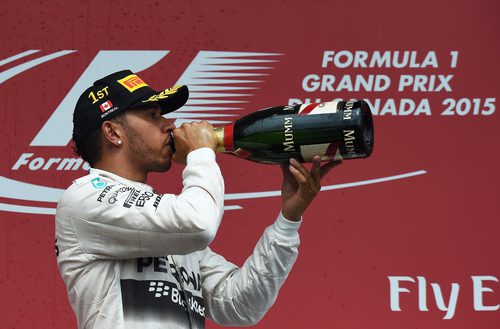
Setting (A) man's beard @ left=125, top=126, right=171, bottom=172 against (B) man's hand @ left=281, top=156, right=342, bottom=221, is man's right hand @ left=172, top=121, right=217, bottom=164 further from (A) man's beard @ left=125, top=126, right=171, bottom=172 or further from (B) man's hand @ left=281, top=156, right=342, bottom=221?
(B) man's hand @ left=281, top=156, right=342, bottom=221

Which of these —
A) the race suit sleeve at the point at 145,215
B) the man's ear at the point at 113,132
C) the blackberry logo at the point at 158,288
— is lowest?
the blackberry logo at the point at 158,288

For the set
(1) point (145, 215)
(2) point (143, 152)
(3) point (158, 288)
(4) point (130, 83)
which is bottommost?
(3) point (158, 288)

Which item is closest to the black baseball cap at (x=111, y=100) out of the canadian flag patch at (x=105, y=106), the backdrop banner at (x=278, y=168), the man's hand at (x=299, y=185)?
the canadian flag patch at (x=105, y=106)

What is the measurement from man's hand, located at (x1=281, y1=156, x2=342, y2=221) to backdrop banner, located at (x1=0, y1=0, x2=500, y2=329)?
88 cm

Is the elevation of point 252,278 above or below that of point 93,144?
below

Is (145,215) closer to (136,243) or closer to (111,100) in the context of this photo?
(136,243)

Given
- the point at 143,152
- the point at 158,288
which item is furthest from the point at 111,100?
the point at 158,288

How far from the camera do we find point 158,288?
6.54 ft

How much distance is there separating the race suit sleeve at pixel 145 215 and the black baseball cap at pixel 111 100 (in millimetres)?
150

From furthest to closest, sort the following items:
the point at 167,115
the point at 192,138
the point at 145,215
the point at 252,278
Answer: the point at 167,115, the point at 252,278, the point at 192,138, the point at 145,215

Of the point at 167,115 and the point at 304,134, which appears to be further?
the point at 167,115

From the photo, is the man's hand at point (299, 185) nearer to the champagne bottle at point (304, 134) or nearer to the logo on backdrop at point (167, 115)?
the champagne bottle at point (304, 134)

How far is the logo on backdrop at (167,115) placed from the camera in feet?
10.00

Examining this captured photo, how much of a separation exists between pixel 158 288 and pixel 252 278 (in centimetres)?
24
